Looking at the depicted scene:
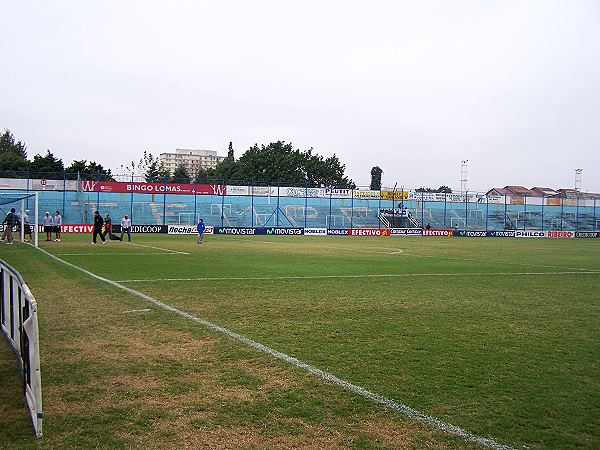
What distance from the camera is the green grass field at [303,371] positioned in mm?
4629

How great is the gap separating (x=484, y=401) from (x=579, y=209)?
7174cm

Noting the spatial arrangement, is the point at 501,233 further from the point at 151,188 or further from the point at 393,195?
the point at 151,188

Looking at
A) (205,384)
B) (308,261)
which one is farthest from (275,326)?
(308,261)

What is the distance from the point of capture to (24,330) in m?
4.86

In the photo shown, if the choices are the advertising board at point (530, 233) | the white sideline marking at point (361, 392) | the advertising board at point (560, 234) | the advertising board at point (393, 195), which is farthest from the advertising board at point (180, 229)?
the white sideline marking at point (361, 392)

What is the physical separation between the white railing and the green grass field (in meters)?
0.21

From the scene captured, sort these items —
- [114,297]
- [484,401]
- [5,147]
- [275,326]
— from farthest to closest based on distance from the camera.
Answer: [5,147] → [114,297] → [275,326] → [484,401]

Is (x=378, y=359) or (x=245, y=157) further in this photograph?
(x=245, y=157)

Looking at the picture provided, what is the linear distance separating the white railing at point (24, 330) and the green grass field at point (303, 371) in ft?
0.69

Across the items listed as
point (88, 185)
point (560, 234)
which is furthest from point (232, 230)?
point (560, 234)

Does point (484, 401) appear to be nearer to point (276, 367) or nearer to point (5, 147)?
point (276, 367)

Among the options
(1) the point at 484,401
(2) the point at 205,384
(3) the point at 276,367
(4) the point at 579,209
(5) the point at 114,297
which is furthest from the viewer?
(4) the point at 579,209

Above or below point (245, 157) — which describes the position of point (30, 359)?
below

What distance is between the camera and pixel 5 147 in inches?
4141
